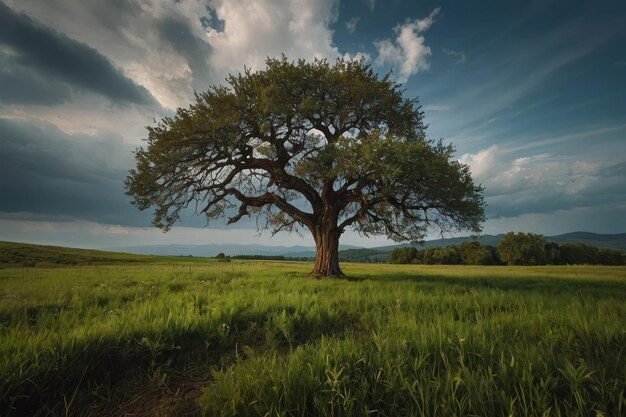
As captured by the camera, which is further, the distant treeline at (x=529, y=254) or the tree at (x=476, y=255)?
the tree at (x=476, y=255)

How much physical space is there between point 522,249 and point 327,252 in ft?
283

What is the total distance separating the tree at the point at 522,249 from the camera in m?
86.0

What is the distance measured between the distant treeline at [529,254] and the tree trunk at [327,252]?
8451cm

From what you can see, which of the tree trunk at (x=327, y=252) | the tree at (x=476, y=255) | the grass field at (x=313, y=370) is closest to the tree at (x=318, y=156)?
the tree trunk at (x=327, y=252)

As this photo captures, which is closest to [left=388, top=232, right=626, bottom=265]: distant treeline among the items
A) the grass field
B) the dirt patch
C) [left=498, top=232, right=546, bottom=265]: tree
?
[left=498, top=232, right=546, bottom=265]: tree

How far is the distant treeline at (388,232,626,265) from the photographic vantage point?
86438 millimetres

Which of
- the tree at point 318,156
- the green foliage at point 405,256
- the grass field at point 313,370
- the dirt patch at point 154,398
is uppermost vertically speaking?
the tree at point 318,156

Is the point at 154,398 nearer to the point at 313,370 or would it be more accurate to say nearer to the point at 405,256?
the point at 313,370

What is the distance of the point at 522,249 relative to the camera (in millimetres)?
85562

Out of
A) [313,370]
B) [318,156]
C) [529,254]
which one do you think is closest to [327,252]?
[318,156]

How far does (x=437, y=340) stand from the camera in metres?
4.01

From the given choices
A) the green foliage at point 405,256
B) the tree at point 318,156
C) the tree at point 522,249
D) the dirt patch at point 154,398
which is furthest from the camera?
the green foliage at point 405,256

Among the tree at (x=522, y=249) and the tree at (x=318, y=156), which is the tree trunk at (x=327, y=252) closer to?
the tree at (x=318, y=156)

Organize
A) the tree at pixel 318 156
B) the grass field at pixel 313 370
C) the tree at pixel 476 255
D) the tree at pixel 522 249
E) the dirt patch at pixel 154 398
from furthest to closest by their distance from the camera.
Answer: the tree at pixel 476 255 < the tree at pixel 522 249 < the tree at pixel 318 156 < the dirt patch at pixel 154 398 < the grass field at pixel 313 370
